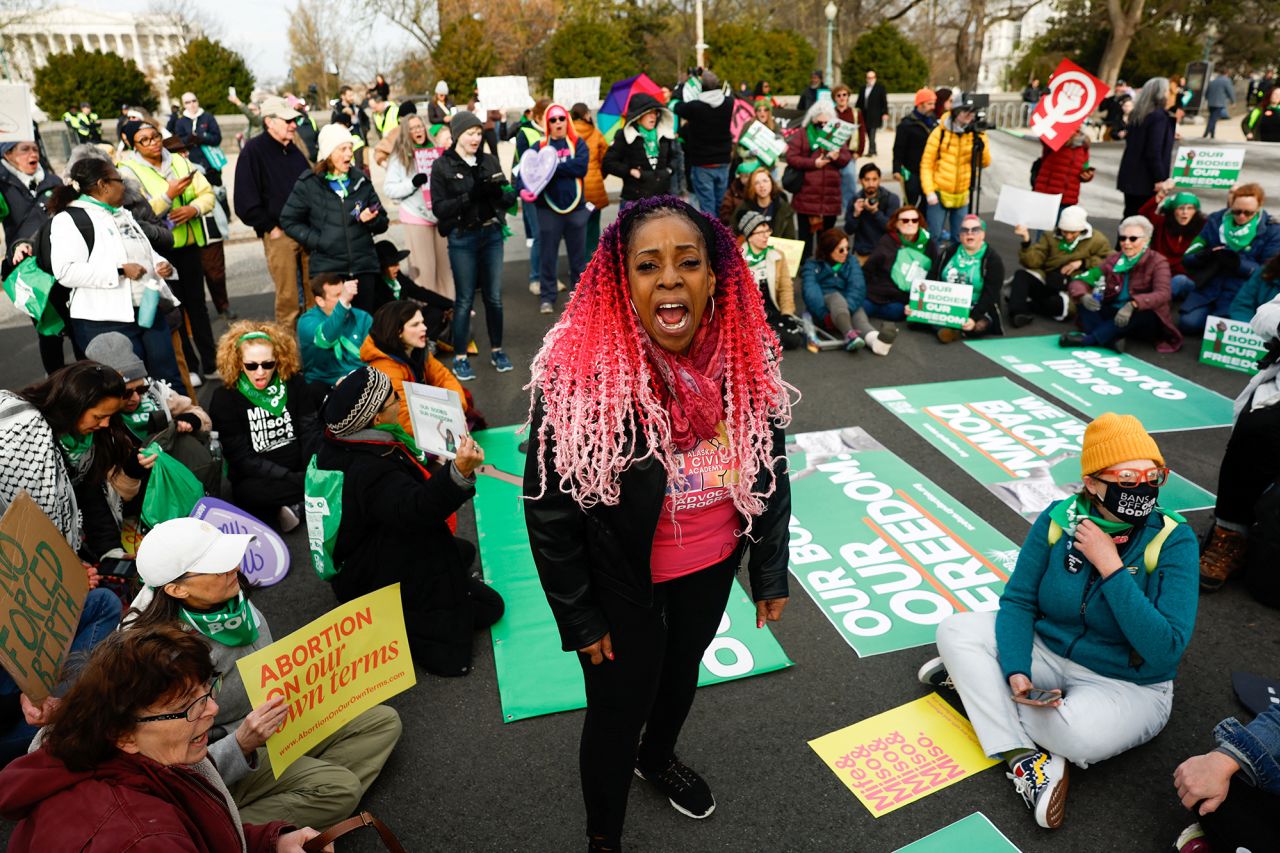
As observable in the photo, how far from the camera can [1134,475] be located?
278cm

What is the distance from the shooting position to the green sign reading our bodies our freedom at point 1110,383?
5922mm

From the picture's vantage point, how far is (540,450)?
2.09 metres

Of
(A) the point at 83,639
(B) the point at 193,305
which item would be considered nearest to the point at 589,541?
(A) the point at 83,639

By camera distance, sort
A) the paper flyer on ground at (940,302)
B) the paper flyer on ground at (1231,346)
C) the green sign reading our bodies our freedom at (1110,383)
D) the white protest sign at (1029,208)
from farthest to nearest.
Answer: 1. the white protest sign at (1029,208)
2. the paper flyer on ground at (940,302)
3. the paper flyer on ground at (1231,346)
4. the green sign reading our bodies our freedom at (1110,383)

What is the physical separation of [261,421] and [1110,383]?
19.3 feet

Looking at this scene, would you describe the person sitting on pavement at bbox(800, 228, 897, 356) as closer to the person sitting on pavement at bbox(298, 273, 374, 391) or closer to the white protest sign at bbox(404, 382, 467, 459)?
the person sitting on pavement at bbox(298, 273, 374, 391)

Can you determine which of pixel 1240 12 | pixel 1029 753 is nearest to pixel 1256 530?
pixel 1029 753

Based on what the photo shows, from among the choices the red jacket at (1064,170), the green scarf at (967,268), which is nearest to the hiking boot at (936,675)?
the green scarf at (967,268)

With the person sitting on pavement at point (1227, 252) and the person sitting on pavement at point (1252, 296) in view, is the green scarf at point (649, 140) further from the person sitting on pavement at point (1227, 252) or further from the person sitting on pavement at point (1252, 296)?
the person sitting on pavement at point (1252, 296)

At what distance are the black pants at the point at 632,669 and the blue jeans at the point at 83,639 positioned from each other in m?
1.85

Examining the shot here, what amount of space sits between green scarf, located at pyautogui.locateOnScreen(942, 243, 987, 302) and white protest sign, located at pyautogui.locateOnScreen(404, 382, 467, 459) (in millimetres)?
5486

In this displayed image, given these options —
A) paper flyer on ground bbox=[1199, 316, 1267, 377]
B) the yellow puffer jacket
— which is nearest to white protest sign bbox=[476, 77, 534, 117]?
the yellow puffer jacket

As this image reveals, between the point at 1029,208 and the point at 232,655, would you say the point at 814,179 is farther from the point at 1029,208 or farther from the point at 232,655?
the point at 232,655

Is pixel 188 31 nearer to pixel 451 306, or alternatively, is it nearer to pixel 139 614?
pixel 451 306
